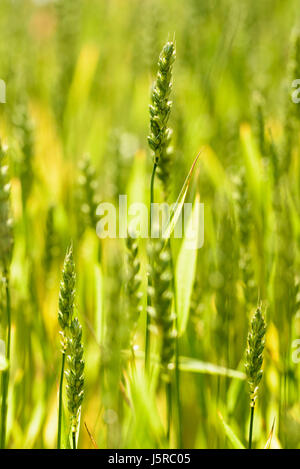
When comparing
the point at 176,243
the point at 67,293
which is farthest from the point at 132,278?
the point at 176,243

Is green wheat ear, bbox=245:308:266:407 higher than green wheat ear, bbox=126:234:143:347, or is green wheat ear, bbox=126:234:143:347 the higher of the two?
green wheat ear, bbox=126:234:143:347

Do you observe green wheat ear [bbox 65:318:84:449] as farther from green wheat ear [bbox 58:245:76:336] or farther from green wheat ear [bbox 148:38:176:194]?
green wheat ear [bbox 148:38:176:194]

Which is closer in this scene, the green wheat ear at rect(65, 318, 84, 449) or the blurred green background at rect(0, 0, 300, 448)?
the green wheat ear at rect(65, 318, 84, 449)

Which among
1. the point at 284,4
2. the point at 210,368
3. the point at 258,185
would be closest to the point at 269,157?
the point at 258,185

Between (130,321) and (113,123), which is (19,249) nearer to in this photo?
(130,321)

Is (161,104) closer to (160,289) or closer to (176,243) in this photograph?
(160,289)

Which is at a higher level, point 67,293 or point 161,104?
point 161,104

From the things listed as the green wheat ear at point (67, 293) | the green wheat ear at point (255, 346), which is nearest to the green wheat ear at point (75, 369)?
the green wheat ear at point (67, 293)

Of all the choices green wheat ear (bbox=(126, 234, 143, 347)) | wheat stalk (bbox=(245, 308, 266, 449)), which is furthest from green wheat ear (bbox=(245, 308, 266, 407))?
green wheat ear (bbox=(126, 234, 143, 347))

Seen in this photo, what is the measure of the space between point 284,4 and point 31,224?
128 centimetres

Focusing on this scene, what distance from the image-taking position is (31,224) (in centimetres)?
93

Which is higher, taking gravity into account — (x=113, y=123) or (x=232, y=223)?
(x=113, y=123)
